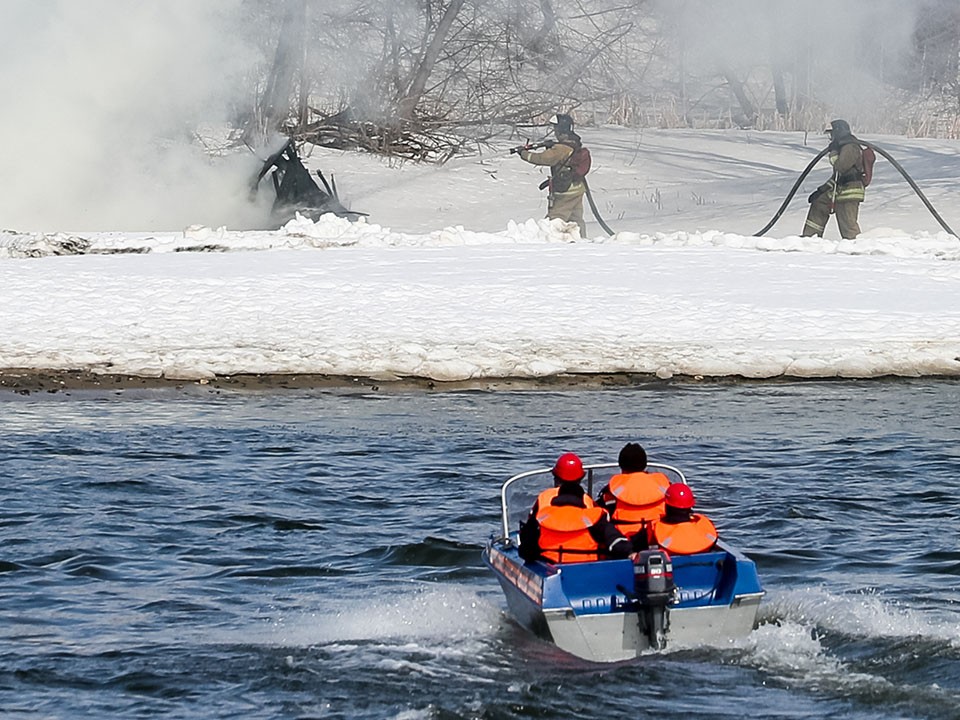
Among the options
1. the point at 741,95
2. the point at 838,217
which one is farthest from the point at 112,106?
the point at 741,95

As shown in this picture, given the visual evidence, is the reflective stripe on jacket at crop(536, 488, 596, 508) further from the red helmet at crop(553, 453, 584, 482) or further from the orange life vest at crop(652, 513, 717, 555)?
the orange life vest at crop(652, 513, 717, 555)

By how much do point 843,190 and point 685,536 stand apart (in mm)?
13953

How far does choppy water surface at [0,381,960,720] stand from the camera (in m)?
6.79

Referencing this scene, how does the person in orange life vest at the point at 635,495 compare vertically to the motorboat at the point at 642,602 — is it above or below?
above

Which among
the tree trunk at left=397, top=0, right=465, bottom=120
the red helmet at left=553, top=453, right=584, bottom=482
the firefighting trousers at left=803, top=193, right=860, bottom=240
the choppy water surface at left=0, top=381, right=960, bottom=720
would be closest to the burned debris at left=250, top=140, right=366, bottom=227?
the tree trunk at left=397, top=0, right=465, bottom=120

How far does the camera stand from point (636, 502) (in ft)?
25.7

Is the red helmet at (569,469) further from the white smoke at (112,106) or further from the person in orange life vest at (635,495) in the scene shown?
the white smoke at (112,106)

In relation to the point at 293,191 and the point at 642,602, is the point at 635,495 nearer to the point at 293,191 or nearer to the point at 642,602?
the point at 642,602

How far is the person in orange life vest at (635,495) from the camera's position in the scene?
25.7ft

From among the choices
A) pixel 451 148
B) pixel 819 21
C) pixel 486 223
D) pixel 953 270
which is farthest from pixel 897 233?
pixel 819 21

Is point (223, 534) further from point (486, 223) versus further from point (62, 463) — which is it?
point (486, 223)

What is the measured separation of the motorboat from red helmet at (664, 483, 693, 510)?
240mm

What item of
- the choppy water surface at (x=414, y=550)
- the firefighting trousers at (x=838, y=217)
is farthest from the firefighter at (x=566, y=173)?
the choppy water surface at (x=414, y=550)

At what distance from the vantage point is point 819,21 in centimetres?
3119
